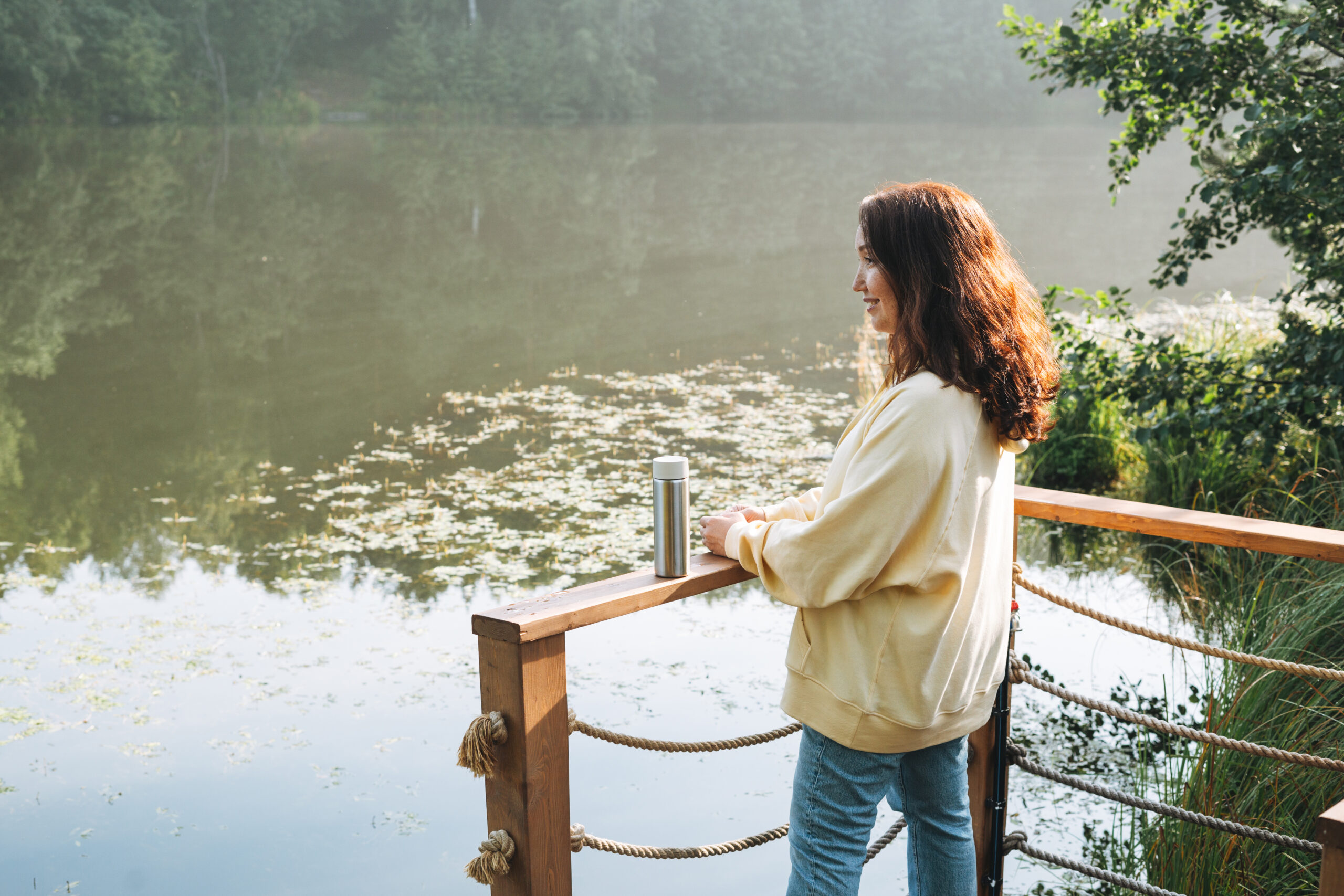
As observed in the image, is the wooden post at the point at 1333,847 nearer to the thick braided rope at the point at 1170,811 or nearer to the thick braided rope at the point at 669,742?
the thick braided rope at the point at 1170,811

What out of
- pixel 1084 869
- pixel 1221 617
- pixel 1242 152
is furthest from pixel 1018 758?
pixel 1242 152

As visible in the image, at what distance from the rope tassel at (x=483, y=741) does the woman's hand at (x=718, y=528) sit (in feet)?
1.48

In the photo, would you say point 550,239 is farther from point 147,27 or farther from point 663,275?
point 147,27

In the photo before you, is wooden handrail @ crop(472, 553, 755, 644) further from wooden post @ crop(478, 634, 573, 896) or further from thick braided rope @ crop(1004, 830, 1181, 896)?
thick braided rope @ crop(1004, 830, 1181, 896)

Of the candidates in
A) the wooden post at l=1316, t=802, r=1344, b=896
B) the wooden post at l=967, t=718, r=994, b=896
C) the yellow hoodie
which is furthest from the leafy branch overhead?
the wooden post at l=1316, t=802, r=1344, b=896

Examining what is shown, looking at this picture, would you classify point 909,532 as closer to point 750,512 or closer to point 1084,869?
point 750,512

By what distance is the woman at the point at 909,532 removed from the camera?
5.16 ft

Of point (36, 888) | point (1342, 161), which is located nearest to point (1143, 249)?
point (1342, 161)

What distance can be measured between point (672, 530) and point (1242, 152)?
147 inches

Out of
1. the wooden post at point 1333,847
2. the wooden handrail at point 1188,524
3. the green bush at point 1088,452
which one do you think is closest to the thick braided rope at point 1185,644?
the wooden handrail at point 1188,524

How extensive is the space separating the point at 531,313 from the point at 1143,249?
10.1m

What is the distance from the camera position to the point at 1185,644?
204cm

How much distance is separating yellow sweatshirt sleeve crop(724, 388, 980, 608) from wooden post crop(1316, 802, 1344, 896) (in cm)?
56

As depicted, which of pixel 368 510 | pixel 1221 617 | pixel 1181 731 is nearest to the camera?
pixel 1181 731
